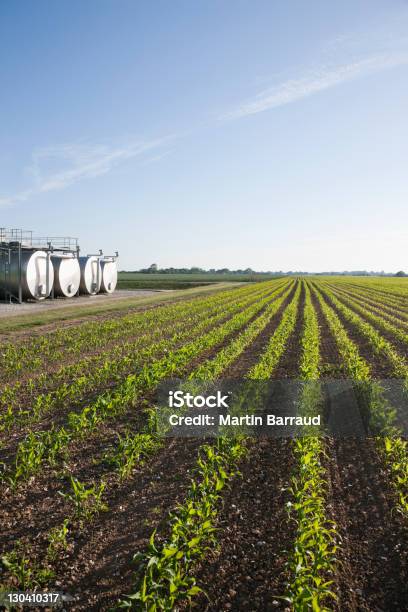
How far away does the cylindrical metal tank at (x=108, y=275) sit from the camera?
44172 mm

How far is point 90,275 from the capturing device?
134ft

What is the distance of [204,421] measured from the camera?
30.9ft

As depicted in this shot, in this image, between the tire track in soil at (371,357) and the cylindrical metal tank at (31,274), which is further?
the cylindrical metal tank at (31,274)

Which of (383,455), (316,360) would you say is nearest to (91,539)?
(383,455)

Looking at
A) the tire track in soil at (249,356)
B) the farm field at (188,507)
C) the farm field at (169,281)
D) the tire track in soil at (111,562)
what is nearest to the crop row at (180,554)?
the farm field at (188,507)

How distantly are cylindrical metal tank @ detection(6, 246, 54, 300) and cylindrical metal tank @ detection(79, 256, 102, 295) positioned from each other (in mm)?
5647

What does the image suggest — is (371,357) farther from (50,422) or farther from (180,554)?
(180,554)

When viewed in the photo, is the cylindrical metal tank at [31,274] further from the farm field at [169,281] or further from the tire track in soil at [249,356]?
the farm field at [169,281]

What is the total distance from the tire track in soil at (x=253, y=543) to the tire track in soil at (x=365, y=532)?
0.64 m

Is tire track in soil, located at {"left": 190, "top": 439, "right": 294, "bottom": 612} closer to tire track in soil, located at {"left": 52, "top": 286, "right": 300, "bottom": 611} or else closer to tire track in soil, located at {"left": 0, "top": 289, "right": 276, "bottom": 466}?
tire track in soil, located at {"left": 52, "top": 286, "right": 300, "bottom": 611}

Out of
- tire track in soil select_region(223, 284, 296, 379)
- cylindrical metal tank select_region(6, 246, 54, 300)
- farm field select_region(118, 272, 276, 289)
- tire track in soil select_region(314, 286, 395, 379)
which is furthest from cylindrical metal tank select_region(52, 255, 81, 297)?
farm field select_region(118, 272, 276, 289)

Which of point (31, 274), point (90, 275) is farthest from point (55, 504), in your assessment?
point (90, 275)

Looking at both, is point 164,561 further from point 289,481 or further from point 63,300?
point 63,300

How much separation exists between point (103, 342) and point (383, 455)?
12480 millimetres
